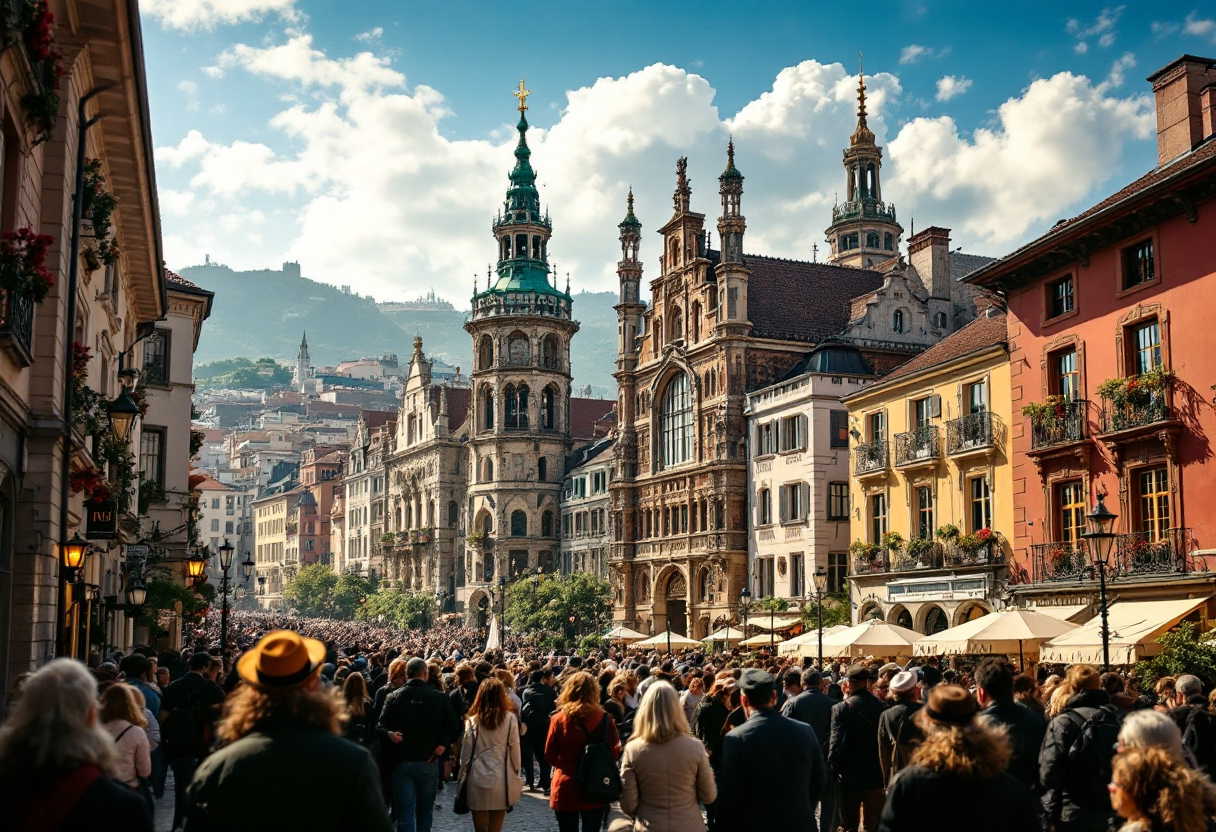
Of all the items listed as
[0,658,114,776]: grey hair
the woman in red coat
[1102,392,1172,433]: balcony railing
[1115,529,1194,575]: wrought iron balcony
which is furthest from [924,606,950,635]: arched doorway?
[0,658,114,776]: grey hair

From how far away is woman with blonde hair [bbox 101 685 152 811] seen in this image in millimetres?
9805

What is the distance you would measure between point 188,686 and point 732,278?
157 ft

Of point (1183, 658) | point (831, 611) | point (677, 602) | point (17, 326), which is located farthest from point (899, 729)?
point (677, 602)

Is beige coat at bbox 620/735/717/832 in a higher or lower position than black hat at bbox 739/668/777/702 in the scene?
lower

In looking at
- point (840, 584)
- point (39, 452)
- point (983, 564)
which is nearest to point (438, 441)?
point (840, 584)

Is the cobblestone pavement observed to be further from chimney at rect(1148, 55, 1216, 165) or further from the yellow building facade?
chimney at rect(1148, 55, 1216, 165)

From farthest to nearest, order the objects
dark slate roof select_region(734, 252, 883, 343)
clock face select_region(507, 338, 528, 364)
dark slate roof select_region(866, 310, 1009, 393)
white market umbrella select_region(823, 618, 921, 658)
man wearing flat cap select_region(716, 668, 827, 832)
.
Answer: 1. clock face select_region(507, 338, 528, 364)
2. dark slate roof select_region(734, 252, 883, 343)
3. dark slate roof select_region(866, 310, 1009, 393)
4. white market umbrella select_region(823, 618, 921, 658)
5. man wearing flat cap select_region(716, 668, 827, 832)

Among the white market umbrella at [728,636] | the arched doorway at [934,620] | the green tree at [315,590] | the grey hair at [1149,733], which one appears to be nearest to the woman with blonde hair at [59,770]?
the grey hair at [1149,733]

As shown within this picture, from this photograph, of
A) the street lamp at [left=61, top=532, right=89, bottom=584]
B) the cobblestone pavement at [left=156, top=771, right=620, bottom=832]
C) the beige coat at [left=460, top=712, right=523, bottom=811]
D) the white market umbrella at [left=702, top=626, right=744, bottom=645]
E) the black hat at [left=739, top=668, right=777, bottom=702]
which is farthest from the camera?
the white market umbrella at [left=702, top=626, right=744, bottom=645]

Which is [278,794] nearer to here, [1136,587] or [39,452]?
[39,452]

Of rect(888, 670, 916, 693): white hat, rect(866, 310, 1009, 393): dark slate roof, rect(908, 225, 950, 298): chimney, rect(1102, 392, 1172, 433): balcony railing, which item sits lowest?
rect(888, 670, 916, 693): white hat

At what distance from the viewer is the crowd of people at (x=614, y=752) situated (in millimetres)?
5164

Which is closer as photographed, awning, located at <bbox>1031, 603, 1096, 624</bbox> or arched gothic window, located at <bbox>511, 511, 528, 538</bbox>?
awning, located at <bbox>1031, 603, 1096, 624</bbox>

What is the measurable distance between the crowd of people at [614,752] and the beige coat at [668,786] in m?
0.01
